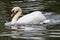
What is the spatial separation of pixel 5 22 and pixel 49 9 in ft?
10.8

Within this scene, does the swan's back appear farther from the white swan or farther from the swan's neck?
the swan's neck

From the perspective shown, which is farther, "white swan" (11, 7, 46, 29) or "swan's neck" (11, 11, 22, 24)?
"swan's neck" (11, 11, 22, 24)

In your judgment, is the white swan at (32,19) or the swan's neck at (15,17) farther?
the swan's neck at (15,17)

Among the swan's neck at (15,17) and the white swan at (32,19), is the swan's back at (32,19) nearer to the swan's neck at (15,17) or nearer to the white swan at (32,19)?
the white swan at (32,19)

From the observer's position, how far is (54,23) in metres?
13.3

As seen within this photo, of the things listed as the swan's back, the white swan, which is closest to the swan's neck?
the white swan

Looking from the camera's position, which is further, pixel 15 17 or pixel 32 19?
pixel 15 17

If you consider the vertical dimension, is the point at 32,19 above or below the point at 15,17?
below

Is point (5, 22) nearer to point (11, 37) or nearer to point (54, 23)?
point (54, 23)

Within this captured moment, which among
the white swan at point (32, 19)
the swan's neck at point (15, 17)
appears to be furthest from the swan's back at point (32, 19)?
the swan's neck at point (15, 17)

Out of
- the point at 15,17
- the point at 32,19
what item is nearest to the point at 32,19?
the point at 32,19

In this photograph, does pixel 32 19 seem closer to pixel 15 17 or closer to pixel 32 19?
pixel 32 19

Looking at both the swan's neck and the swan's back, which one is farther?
the swan's neck

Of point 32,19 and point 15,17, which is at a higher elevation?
point 15,17
